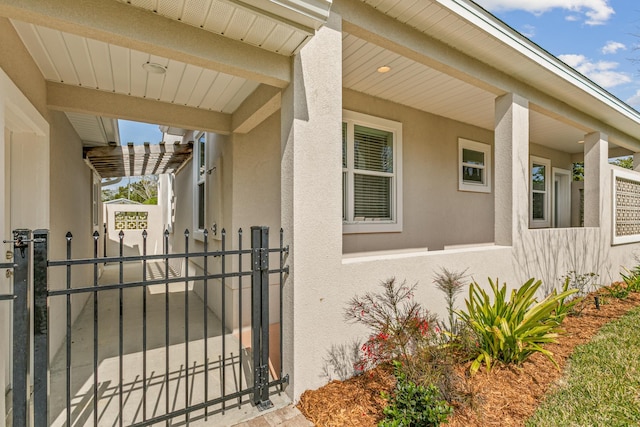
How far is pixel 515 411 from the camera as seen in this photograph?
2.67m

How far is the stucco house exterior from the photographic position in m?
2.63

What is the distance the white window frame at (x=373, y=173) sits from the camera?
17.3ft

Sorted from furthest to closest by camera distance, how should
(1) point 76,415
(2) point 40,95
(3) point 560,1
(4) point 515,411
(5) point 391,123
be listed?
(3) point 560,1, (5) point 391,123, (2) point 40,95, (1) point 76,415, (4) point 515,411

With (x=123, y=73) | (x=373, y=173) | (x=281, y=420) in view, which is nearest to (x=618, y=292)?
(x=373, y=173)

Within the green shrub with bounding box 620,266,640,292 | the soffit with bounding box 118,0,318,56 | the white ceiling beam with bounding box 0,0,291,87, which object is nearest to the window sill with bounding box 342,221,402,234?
the white ceiling beam with bounding box 0,0,291,87

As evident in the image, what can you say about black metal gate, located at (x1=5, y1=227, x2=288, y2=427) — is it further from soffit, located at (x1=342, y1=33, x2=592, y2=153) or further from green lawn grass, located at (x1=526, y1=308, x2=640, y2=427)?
soffit, located at (x1=342, y1=33, x2=592, y2=153)

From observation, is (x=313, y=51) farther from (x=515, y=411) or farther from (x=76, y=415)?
(x=76, y=415)

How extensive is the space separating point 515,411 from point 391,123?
14.7 ft

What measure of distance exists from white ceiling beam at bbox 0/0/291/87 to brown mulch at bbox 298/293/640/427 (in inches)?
115

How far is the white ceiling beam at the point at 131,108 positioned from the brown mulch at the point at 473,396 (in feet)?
13.0

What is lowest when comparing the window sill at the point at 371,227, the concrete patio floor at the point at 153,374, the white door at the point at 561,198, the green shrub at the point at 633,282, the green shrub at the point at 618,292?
the concrete patio floor at the point at 153,374

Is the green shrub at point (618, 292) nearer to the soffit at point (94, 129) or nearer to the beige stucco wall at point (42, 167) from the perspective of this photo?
the beige stucco wall at point (42, 167)

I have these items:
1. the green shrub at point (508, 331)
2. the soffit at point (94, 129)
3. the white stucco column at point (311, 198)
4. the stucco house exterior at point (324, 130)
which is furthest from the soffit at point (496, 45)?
the soffit at point (94, 129)

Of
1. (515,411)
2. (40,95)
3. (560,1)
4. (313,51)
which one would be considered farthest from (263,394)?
(560,1)
